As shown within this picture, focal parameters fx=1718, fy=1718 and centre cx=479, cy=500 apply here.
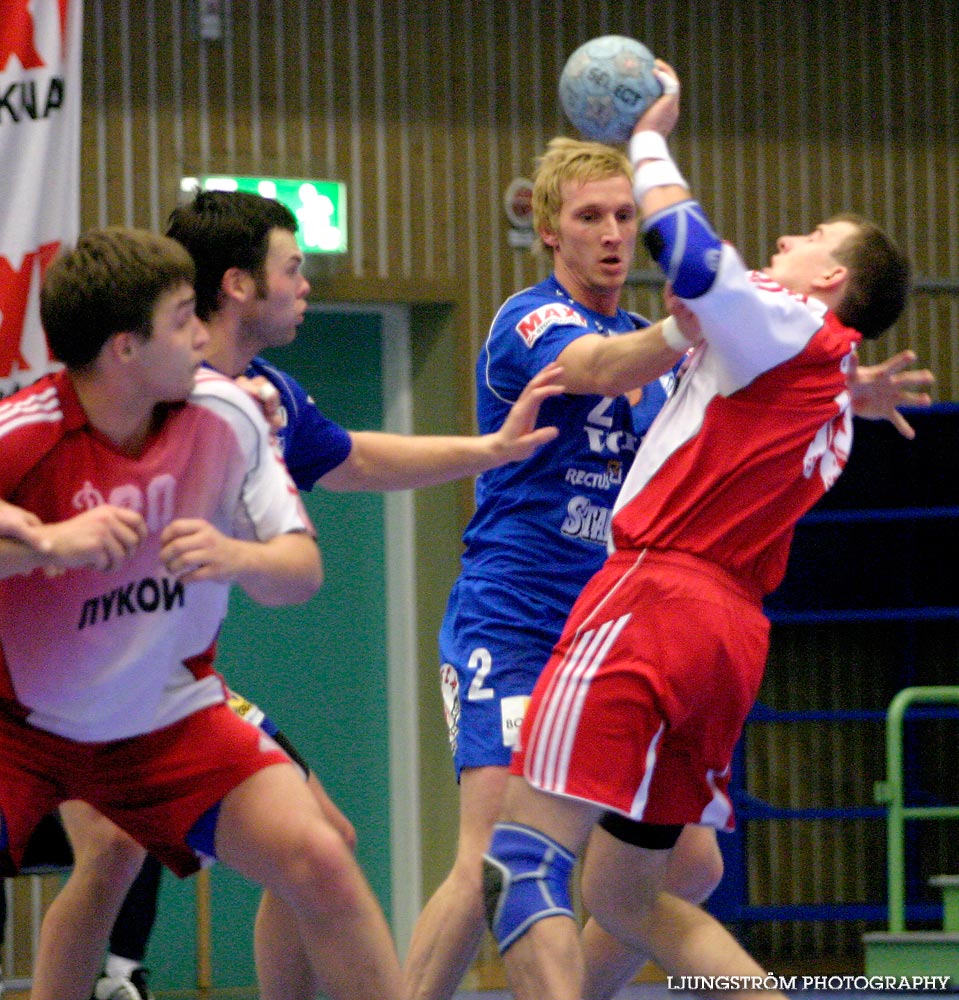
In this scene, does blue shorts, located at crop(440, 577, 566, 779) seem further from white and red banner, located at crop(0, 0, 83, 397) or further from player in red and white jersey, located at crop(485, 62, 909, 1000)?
white and red banner, located at crop(0, 0, 83, 397)

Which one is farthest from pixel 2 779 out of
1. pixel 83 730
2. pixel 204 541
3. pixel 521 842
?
pixel 521 842

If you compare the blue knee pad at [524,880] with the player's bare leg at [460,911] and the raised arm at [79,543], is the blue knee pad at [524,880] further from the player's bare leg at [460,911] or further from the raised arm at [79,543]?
the raised arm at [79,543]

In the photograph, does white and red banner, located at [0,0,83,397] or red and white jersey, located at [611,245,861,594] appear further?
white and red banner, located at [0,0,83,397]

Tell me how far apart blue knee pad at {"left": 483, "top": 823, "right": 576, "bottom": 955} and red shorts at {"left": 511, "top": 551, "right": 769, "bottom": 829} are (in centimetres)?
11

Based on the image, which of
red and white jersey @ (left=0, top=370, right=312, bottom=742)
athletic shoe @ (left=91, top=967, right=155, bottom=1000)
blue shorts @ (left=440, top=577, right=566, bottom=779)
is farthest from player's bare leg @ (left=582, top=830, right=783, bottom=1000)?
athletic shoe @ (left=91, top=967, right=155, bottom=1000)

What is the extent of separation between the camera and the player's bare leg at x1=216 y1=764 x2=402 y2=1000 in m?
2.88

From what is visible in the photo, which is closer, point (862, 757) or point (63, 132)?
point (63, 132)

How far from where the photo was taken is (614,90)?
369 centimetres

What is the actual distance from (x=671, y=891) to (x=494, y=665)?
62 cm

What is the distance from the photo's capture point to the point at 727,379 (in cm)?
312

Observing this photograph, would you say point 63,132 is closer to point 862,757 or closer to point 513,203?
point 513,203

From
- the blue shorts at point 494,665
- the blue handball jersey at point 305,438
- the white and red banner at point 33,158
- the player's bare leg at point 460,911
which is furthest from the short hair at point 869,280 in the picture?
the white and red banner at point 33,158

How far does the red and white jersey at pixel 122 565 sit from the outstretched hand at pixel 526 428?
23.8 inches

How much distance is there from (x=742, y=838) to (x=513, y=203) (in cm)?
260
